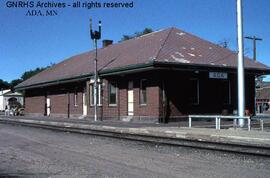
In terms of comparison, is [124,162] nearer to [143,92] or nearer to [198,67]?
[198,67]

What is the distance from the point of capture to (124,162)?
35.5ft

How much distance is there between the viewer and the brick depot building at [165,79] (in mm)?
26547

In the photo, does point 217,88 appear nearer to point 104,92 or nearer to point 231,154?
point 104,92

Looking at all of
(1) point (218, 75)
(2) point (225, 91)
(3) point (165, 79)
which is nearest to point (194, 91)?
(1) point (218, 75)

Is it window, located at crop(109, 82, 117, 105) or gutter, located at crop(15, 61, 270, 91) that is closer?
gutter, located at crop(15, 61, 270, 91)

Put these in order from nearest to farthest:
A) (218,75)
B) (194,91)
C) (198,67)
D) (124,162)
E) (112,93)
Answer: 1. (124,162)
2. (198,67)
3. (218,75)
4. (194,91)
5. (112,93)

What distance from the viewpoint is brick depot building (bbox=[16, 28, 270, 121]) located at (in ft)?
87.1

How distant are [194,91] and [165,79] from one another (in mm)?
2476

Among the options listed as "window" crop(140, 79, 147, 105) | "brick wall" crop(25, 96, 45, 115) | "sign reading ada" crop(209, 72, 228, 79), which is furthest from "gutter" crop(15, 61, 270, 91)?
"brick wall" crop(25, 96, 45, 115)

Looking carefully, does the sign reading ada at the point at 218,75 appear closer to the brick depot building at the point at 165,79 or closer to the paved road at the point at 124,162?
the brick depot building at the point at 165,79

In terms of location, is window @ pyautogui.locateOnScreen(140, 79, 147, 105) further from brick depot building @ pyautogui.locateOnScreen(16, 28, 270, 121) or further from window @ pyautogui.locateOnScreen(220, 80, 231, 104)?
window @ pyautogui.locateOnScreen(220, 80, 231, 104)

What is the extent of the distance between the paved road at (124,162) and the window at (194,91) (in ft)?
44.5

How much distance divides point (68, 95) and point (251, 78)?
1494 cm

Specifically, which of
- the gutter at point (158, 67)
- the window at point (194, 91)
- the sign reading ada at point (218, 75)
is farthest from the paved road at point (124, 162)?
the window at point (194, 91)
